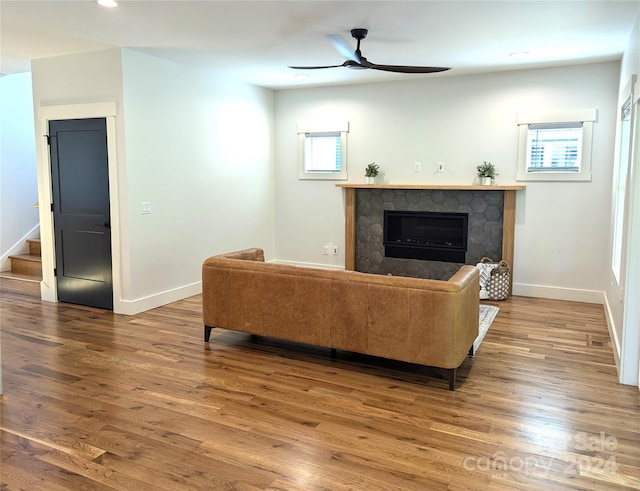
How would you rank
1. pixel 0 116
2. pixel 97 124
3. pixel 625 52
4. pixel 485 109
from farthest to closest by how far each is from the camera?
pixel 0 116, pixel 485 109, pixel 97 124, pixel 625 52

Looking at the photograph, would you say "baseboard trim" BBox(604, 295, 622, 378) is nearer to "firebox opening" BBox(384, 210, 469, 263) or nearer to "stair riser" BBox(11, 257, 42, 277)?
"firebox opening" BBox(384, 210, 469, 263)

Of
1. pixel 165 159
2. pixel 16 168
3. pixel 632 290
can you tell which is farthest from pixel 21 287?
pixel 632 290

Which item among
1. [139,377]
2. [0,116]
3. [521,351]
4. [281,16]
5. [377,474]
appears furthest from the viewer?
[0,116]

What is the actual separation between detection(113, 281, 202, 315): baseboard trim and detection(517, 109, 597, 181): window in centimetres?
416

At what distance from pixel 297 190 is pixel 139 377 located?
4.35m

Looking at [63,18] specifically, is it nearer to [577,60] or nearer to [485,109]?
[485,109]

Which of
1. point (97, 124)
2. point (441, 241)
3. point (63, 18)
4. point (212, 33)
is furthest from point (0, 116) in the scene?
point (441, 241)

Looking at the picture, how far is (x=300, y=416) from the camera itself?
9.97 feet

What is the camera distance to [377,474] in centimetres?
245

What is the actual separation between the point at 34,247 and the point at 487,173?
6.23m

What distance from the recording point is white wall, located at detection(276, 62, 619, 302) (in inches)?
223

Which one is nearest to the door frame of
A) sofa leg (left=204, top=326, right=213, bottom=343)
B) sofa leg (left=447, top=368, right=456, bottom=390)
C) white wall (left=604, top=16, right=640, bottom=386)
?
sofa leg (left=204, top=326, right=213, bottom=343)

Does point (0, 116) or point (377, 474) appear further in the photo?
point (0, 116)

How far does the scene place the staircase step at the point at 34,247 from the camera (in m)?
7.12
